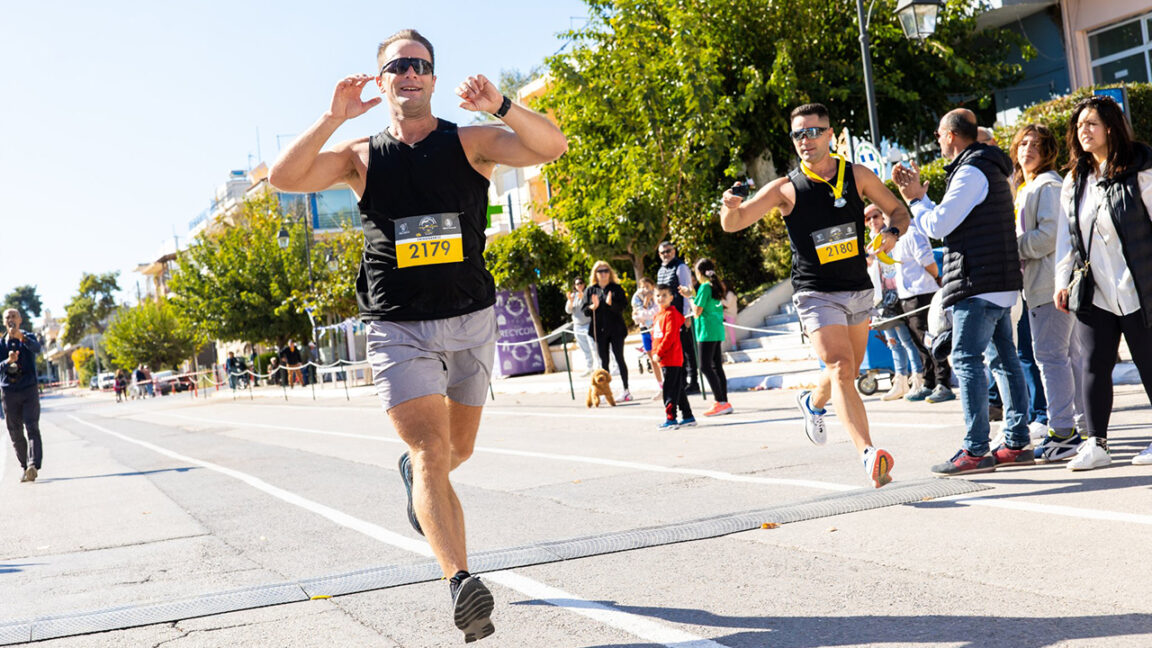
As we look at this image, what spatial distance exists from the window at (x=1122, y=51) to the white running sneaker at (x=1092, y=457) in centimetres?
1920

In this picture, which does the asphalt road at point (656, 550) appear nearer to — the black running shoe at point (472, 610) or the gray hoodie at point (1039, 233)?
the black running shoe at point (472, 610)

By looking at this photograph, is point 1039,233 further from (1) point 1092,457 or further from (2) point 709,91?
(2) point 709,91

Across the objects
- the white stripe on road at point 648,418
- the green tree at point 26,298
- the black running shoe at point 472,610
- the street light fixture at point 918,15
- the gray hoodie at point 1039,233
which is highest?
the green tree at point 26,298

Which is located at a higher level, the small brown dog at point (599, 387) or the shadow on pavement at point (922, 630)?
the small brown dog at point (599, 387)

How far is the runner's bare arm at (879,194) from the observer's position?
610 centimetres

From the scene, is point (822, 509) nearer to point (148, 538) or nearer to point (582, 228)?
point (148, 538)

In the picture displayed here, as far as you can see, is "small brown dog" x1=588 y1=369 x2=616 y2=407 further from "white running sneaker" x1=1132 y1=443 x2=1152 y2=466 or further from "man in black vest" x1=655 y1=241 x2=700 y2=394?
"white running sneaker" x1=1132 y1=443 x2=1152 y2=466

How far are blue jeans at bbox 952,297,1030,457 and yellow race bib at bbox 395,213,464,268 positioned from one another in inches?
140

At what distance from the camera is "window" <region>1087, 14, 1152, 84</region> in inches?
891

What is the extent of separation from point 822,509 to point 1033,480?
1323mm

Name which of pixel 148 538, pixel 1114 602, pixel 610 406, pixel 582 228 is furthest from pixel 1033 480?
pixel 582 228

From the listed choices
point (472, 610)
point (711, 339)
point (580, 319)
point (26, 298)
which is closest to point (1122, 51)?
point (580, 319)

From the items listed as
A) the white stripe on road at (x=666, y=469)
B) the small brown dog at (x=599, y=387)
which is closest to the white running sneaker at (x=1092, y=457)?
the white stripe on road at (x=666, y=469)

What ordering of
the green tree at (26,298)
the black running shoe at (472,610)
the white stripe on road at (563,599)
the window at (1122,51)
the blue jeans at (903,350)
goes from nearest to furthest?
the black running shoe at (472,610), the white stripe on road at (563,599), the blue jeans at (903,350), the window at (1122,51), the green tree at (26,298)
